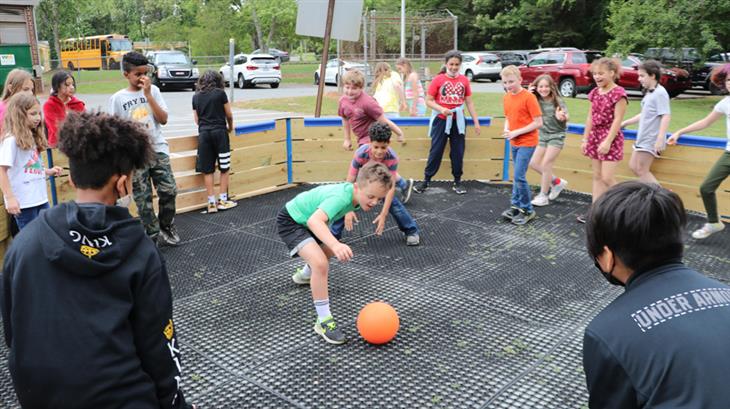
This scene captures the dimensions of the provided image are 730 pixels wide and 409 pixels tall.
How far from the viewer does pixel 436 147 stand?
8.14 meters

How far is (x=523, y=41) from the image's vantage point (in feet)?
123

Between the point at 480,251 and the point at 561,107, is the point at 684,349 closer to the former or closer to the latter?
the point at 480,251

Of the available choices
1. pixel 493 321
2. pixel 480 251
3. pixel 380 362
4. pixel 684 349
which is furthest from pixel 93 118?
pixel 480 251

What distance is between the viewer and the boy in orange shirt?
6656mm

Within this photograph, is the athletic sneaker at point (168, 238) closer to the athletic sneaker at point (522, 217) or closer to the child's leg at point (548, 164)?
the athletic sneaker at point (522, 217)

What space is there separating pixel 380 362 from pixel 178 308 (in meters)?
1.75

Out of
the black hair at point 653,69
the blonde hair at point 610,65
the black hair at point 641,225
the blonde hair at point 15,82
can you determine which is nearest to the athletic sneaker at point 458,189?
the blonde hair at point 610,65

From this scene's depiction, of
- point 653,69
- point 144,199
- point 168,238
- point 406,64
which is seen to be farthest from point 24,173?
point 406,64

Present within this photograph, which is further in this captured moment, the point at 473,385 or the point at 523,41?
the point at 523,41

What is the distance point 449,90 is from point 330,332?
15.4 feet

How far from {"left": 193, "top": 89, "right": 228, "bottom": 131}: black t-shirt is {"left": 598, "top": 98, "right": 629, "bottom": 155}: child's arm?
4362 mm

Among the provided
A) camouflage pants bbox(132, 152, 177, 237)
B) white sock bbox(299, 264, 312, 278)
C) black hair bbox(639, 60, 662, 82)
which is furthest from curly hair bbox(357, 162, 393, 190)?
black hair bbox(639, 60, 662, 82)

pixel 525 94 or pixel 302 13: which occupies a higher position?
pixel 302 13

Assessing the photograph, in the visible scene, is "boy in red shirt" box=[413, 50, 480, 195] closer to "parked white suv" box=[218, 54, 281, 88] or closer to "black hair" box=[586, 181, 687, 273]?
"black hair" box=[586, 181, 687, 273]
